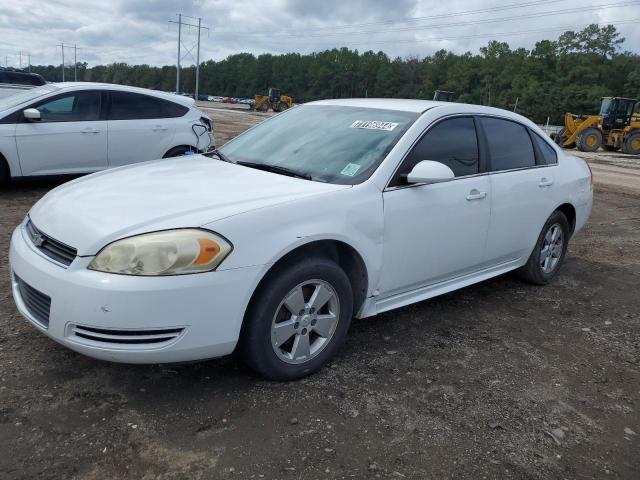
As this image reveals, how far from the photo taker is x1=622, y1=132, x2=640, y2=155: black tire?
80.6 ft

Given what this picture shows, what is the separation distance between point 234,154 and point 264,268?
5.06ft

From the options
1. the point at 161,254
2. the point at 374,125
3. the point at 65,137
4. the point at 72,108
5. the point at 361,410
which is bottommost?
the point at 361,410

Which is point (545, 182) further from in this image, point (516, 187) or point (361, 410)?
point (361, 410)

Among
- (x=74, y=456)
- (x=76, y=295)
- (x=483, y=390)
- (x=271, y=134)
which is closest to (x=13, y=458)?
(x=74, y=456)

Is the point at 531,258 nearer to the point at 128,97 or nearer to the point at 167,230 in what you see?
the point at 167,230

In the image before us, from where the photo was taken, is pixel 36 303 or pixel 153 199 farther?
pixel 153 199

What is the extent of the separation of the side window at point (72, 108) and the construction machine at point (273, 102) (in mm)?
44342

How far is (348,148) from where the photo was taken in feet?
12.0

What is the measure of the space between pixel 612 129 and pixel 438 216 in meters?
25.1

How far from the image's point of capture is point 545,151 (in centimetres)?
500

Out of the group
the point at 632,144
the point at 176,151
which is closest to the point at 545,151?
the point at 176,151

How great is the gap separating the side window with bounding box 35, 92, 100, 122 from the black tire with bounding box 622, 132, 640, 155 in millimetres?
23543

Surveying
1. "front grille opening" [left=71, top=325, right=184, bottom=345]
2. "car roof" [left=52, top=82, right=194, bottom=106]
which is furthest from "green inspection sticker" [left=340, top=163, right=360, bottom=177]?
"car roof" [left=52, top=82, right=194, bottom=106]

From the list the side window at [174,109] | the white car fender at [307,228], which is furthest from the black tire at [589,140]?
the white car fender at [307,228]
